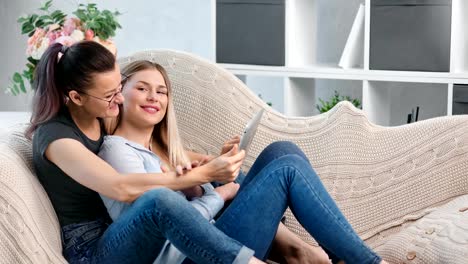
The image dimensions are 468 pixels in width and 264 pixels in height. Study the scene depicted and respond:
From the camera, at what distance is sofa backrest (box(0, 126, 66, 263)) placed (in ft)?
6.91

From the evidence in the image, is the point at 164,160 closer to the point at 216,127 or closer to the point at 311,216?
the point at 216,127

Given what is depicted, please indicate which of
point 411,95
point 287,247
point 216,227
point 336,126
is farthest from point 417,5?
point 216,227

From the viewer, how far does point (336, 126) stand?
107 inches

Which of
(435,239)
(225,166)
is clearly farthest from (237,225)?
(435,239)

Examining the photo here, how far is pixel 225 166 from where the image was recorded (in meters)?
2.27

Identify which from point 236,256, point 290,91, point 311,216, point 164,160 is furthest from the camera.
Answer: point 290,91

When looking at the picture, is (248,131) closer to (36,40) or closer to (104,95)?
(104,95)

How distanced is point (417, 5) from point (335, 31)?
1.93 ft

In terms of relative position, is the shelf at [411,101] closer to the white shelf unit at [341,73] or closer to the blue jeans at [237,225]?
the white shelf unit at [341,73]

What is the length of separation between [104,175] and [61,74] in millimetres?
293

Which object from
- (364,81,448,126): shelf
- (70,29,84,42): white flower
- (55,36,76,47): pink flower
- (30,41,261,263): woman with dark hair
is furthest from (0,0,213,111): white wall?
(30,41,261,263): woman with dark hair

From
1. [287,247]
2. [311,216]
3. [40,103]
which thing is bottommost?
[287,247]

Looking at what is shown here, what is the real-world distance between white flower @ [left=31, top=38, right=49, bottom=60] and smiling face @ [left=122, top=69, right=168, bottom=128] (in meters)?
0.35

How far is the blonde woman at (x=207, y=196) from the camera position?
2.11m
